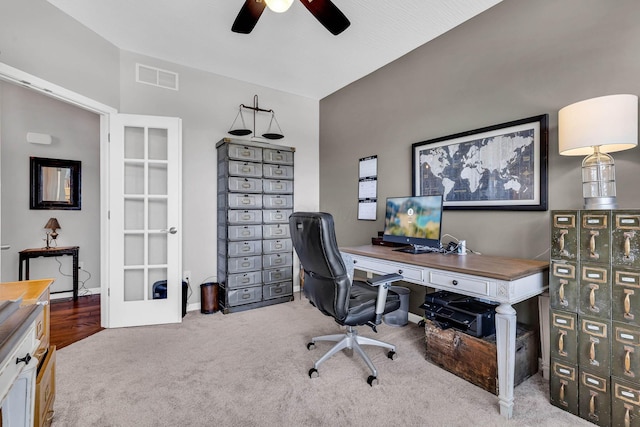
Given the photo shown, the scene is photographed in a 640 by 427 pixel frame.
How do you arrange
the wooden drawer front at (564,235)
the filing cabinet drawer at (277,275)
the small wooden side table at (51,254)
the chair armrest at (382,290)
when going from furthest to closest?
the filing cabinet drawer at (277,275) → the small wooden side table at (51,254) → the chair armrest at (382,290) → the wooden drawer front at (564,235)

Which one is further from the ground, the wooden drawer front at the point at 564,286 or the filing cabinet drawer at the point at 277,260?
the wooden drawer front at the point at 564,286

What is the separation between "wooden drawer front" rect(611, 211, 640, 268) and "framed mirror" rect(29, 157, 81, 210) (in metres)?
5.22

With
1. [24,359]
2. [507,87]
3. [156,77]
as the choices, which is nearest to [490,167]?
[507,87]

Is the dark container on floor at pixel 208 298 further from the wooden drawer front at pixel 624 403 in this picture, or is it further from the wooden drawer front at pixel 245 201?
the wooden drawer front at pixel 624 403

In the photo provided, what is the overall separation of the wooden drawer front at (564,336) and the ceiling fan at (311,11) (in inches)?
85.2

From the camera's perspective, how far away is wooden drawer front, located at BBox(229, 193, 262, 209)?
10.7ft

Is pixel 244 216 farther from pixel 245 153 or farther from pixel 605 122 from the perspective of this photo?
pixel 605 122

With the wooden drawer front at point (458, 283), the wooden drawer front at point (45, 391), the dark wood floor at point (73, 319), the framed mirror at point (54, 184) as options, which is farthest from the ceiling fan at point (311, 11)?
the framed mirror at point (54, 184)

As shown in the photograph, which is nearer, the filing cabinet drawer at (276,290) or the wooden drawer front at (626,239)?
the wooden drawer front at (626,239)

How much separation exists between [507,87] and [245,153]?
101 inches

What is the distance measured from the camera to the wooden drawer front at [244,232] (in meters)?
3.24

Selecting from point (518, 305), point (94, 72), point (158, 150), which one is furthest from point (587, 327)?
point (94, 72)

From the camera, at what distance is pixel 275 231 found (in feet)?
11.6

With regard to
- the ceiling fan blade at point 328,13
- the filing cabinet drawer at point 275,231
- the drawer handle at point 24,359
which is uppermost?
the ceiling fan blade at point 328,13
